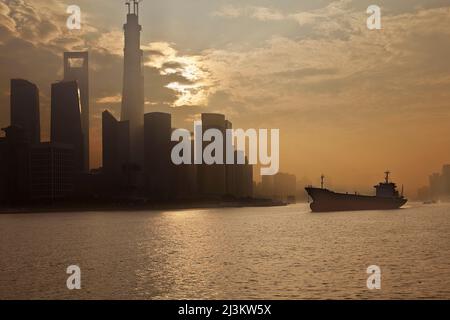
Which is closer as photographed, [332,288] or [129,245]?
[332,288]

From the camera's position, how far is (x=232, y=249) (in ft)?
301

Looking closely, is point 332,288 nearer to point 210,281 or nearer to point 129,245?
point 210,281
